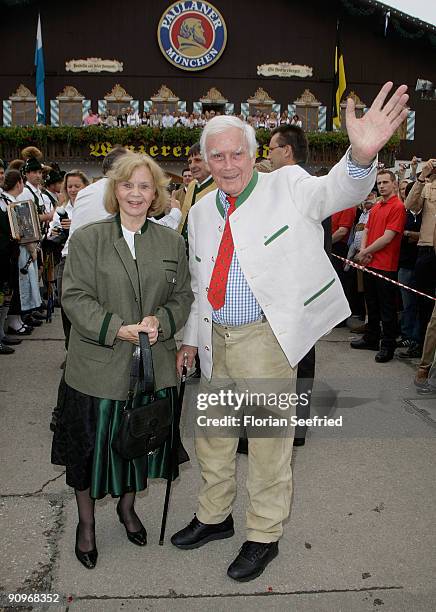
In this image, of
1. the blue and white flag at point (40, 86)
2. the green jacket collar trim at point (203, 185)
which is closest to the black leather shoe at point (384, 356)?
the green jacket collar trim at point (203, 185)

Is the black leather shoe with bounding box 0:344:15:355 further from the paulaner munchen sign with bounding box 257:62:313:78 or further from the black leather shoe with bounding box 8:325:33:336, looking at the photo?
the paulaner munchen sign with bounding box 257:62:313:78

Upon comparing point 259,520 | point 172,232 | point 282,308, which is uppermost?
point 172,232

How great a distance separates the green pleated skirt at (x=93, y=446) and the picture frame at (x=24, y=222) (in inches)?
181

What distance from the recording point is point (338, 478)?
161 inches

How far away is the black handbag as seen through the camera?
9.37ft

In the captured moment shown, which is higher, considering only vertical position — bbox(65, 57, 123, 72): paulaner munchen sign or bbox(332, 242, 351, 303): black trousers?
bbox(65, 57, 123, 72): paulaner munchen sign

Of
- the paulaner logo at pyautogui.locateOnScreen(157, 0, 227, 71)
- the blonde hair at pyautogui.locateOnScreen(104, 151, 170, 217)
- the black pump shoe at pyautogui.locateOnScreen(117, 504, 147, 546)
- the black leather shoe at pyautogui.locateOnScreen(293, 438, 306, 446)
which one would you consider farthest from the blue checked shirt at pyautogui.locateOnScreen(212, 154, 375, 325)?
the paulaner logo at pyautogui.locateOnScreen(157, 0, 227, 71)

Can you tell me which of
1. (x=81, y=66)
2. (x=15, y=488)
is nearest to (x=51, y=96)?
(x=81, y=66)

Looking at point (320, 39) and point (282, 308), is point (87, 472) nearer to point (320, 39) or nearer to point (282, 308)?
point (282, 308)

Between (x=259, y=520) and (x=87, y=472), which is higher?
(x=87, y=472)

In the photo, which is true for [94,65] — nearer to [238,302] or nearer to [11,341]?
[11,341]

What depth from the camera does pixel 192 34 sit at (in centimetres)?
2328

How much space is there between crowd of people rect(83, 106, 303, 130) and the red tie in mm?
18246

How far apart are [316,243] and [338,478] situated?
1.87m
